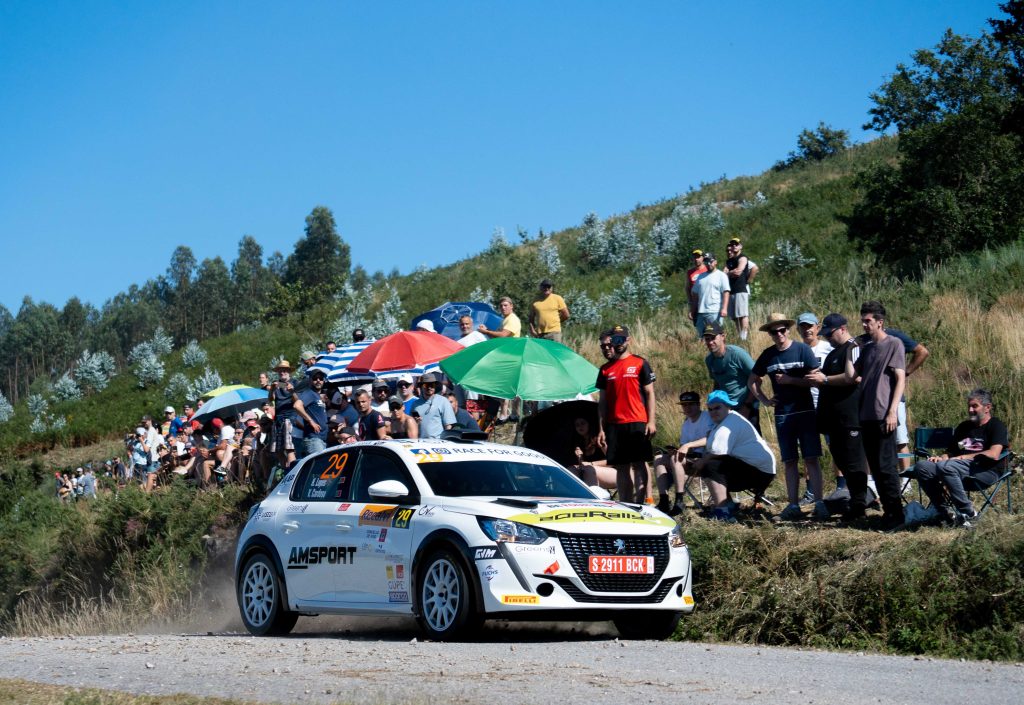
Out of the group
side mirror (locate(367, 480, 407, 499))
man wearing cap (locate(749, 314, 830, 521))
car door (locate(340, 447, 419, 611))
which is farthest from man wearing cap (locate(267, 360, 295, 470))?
side mirror (locate(367, 480, 407, 499))

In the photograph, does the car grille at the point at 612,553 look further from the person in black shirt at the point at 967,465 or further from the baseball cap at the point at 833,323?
the baseball cap at the point at 833,323

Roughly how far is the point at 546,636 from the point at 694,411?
15.6 ft

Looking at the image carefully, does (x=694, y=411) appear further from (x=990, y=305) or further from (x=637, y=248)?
(x=637, y=248)

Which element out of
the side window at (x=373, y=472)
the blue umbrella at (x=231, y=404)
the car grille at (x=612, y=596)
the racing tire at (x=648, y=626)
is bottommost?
the racing tire at (x=648, y=626)

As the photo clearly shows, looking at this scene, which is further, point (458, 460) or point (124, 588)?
point (124, 588)

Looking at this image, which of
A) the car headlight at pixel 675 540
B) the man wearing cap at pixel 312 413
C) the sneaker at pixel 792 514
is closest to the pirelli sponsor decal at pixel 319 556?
the car headlight at pixel 675 540

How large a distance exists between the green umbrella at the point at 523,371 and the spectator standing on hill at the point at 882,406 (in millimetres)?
5363

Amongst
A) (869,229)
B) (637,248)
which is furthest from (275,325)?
(869,229)

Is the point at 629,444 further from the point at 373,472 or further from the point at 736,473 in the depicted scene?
the point at 373,472

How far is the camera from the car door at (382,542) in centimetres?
988

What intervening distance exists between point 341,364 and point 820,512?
11.5 meters

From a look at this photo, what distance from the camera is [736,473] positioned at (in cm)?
1320

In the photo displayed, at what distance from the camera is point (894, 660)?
8.73m

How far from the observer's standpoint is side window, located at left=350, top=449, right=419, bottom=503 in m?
10.5
